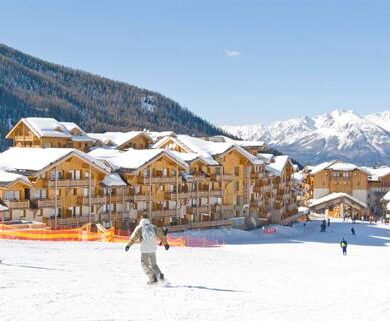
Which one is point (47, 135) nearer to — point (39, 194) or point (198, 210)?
point (198, 210)

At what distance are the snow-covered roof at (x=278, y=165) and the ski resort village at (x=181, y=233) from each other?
0.31m

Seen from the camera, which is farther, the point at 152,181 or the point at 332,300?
the point at 152,181

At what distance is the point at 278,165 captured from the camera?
9112 centimetres

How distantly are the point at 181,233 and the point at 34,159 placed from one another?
51.1ft

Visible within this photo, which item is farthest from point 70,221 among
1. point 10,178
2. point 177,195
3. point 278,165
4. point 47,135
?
point 278,165

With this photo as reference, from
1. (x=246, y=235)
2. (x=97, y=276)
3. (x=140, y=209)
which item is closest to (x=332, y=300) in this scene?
(x=97, y=276)

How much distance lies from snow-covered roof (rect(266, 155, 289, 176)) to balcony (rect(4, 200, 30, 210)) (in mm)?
42190

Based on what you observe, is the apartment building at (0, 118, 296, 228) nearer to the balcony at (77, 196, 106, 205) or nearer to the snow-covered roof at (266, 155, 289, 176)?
the balcony at (77, 196, 106, 205)

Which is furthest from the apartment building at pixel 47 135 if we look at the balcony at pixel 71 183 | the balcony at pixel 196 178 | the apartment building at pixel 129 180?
the balcony at pixel 71 183

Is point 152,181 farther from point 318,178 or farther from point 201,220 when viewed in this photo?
point 318,178

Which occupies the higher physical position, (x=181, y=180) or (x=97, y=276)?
(x=181, y=180)

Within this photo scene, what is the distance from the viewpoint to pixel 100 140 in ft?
290

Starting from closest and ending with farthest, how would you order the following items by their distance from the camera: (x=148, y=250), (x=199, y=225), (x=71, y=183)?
(x=148, y=250) < (x=71, y=183) < (x=199, y=225)

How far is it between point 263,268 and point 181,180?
39.6m
